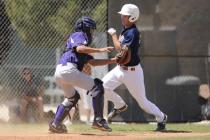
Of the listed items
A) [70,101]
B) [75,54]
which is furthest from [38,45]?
[75,54]

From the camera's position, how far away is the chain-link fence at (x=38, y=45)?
14727mm

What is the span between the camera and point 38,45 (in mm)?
15031

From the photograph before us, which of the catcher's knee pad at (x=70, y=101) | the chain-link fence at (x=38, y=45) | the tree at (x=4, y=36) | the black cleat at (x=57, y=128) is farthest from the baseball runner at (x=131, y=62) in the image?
the tree at (x=4, y=36)

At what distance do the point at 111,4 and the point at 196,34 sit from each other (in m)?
1.99

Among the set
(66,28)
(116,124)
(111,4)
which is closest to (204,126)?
(116,124)

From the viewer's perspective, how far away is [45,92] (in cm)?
1498

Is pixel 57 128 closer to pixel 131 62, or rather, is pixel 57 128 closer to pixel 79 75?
pixel 79 75

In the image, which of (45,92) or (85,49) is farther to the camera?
(45,92)

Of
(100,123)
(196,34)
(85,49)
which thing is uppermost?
(196,34)

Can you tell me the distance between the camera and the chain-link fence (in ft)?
48.3

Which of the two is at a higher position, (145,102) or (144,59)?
(144,59)

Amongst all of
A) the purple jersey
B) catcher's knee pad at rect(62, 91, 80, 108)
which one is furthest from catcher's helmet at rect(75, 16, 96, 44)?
catcher's knee pad at rect(62, 91, 80, 108)

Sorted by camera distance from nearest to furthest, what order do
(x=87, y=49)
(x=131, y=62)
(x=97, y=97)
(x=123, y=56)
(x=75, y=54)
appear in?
1. (x=87, y=49)
2. (x=97, y=97)
3. (x=75, y=54)
4. (x=123, y=56)
5. (x=131, y=62)

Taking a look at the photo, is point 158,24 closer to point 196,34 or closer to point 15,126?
point 196,34
